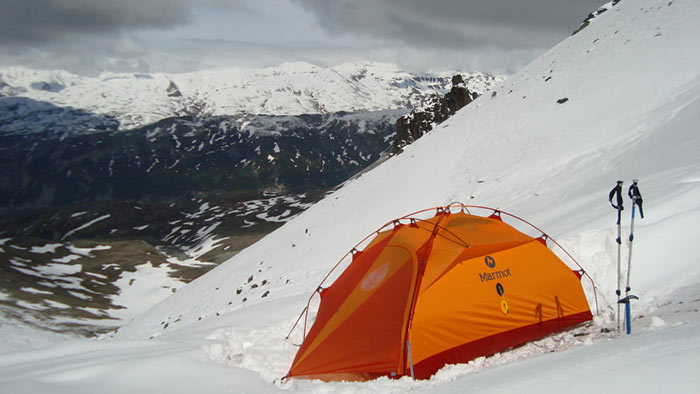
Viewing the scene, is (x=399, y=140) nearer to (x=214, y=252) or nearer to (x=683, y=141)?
(x=214, y=252)

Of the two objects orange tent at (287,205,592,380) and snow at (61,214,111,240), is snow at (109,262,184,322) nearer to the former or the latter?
orange tent at (287,205,592,380)

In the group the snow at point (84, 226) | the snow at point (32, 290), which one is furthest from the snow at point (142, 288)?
the snow at point (84, 226)

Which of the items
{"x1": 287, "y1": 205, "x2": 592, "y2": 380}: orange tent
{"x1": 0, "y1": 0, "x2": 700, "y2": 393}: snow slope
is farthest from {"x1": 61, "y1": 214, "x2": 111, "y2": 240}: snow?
{"x1": 287, "y1": 205, "x2": 592, "y2": 380}: orange tent

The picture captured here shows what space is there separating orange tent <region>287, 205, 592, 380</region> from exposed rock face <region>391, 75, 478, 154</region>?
251ft

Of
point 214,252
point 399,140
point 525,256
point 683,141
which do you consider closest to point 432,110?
point 399,140

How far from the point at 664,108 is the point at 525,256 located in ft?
50.3

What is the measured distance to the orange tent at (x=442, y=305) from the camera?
7.79 meters

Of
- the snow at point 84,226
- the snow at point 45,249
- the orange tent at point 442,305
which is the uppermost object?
the snow at point 84,226

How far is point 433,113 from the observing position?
99062 mm

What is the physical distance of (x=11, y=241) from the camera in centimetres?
9819

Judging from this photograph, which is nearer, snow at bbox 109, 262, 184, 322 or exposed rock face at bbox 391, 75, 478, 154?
snow at bbox 109, 262, 184, 322

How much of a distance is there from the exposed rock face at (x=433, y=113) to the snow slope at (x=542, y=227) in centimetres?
4536

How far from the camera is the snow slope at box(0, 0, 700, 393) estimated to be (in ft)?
20.4

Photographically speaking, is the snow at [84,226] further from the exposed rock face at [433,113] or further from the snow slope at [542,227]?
the snow slope at [542,227]
